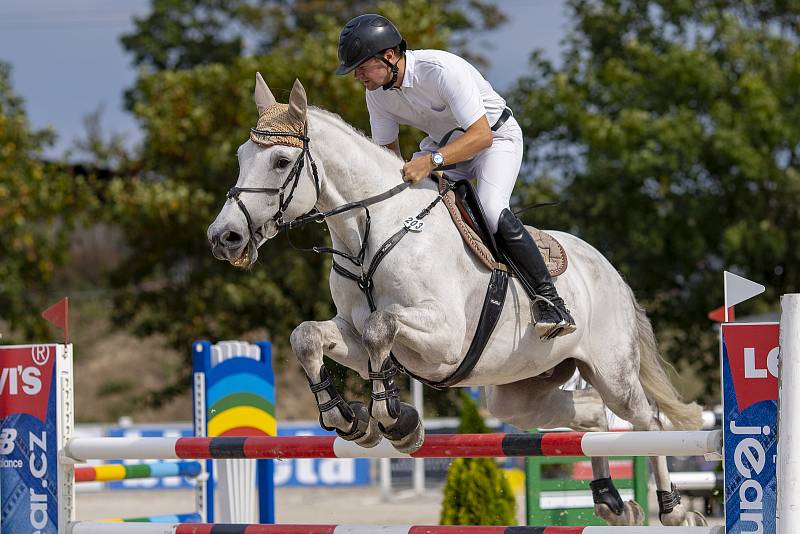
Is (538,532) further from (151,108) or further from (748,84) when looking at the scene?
(151,108)

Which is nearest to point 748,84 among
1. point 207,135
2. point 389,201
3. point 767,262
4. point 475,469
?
point 767,262

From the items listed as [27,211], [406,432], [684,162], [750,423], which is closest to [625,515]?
[406,432]

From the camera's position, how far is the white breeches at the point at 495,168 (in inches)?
173

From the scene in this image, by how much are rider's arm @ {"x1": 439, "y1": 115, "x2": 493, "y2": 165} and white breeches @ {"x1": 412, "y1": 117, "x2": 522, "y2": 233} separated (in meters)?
0.09

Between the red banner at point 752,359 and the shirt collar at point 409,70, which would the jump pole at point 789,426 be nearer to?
the red banner at point 752,359

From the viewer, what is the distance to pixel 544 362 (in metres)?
4.55

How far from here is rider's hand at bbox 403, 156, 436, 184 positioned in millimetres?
4250

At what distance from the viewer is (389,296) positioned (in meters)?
4.05

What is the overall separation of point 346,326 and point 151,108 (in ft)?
43.2

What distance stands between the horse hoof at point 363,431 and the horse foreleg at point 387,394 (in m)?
0.08

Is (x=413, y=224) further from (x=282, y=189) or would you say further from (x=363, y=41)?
(x=363, y=41)

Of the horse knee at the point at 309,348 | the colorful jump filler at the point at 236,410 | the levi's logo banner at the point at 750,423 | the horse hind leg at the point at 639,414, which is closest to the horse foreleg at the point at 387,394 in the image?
the horse knee at the point at 309,348

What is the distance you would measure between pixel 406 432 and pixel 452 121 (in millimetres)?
1326

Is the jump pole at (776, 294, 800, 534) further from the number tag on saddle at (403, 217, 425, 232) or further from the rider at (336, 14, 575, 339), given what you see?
the number tag on saddle at (403, 217, 425, 232)
